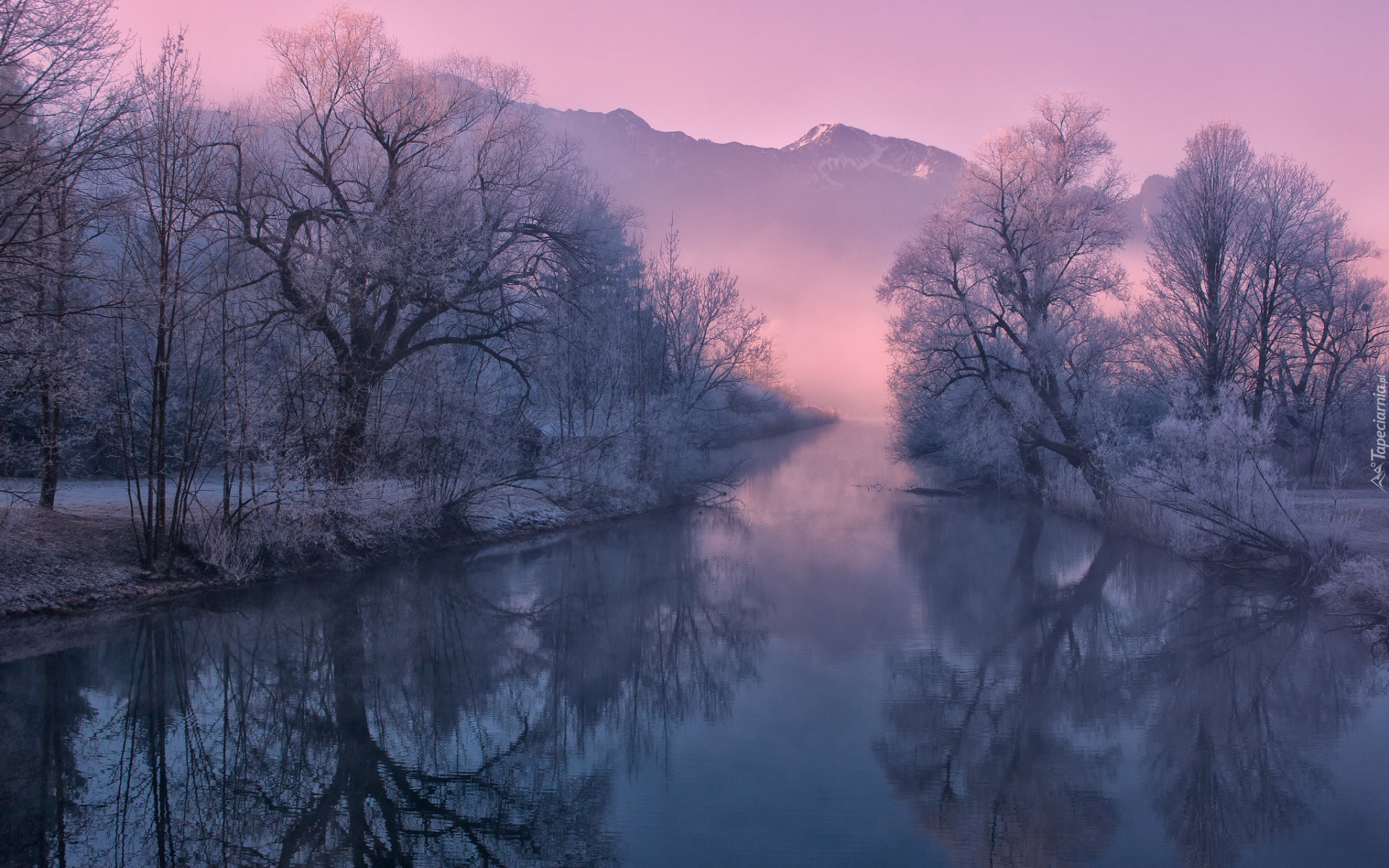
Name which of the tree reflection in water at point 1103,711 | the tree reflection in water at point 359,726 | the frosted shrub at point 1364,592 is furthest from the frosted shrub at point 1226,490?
the tree reflection in water at point 359,726

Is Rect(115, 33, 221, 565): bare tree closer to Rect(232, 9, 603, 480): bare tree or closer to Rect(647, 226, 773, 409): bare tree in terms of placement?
Rect(232, 9, 603, 480): bare tree

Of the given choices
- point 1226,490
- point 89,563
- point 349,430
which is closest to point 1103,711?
point 1226,490

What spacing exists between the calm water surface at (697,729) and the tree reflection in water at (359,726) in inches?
1.3

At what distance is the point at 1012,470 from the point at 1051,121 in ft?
36.2

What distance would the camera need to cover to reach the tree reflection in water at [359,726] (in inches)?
198

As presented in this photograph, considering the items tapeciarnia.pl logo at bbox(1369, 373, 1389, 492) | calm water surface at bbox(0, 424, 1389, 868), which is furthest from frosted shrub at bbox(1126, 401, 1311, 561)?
tapeciarnia.pl logo at bbox(1369, 373, 1389, 492)

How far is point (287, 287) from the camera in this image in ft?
44.9

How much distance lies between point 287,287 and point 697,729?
1070 centimetres

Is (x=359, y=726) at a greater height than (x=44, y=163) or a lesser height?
lesser

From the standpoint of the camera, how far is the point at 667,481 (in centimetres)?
2434

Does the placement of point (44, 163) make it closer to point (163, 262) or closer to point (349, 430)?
point (163, 262)

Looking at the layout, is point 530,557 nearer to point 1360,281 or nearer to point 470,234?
point 470,234

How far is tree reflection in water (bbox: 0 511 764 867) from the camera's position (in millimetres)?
5020

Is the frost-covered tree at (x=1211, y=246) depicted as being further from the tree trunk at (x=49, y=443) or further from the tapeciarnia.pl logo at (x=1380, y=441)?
the tree trunk at (x=49, y=443)
